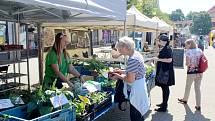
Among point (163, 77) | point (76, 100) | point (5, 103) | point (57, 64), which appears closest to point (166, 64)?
point (163, 77)

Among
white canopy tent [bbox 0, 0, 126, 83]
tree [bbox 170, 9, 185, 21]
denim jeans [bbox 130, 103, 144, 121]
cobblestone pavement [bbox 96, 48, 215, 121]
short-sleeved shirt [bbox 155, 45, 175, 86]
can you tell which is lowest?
cobblestone pavement [bbox 96, 48, 215, 121]

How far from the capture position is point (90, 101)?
4453mm

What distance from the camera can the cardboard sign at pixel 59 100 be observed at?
3.70m

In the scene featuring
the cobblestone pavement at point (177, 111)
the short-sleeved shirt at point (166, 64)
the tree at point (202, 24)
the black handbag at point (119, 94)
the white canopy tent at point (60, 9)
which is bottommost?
the cobblestone pavement at point (177, 111)

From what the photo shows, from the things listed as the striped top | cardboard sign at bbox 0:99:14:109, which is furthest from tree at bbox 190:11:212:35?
cardboard sign at bbox 0:99:14:109

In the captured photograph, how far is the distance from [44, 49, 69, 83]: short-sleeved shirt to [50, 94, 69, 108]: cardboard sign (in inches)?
46.2

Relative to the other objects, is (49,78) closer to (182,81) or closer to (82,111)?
(82,111)

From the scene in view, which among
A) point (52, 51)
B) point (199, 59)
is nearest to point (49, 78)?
point (52, 51)

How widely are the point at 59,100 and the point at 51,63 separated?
4.16 ft

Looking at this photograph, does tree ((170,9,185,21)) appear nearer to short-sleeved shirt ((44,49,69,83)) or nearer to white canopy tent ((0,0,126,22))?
white canopy tent ((0,0,126,22))

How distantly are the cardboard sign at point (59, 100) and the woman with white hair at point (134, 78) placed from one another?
1.02 m

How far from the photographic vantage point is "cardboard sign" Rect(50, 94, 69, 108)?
3.70 metres

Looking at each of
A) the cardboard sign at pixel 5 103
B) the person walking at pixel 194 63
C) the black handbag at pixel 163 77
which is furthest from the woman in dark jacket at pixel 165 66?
the cardboard sign at pixel 5 103

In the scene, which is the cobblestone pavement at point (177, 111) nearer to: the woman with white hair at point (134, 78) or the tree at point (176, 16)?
the woman with white hair at point (134, 78)
